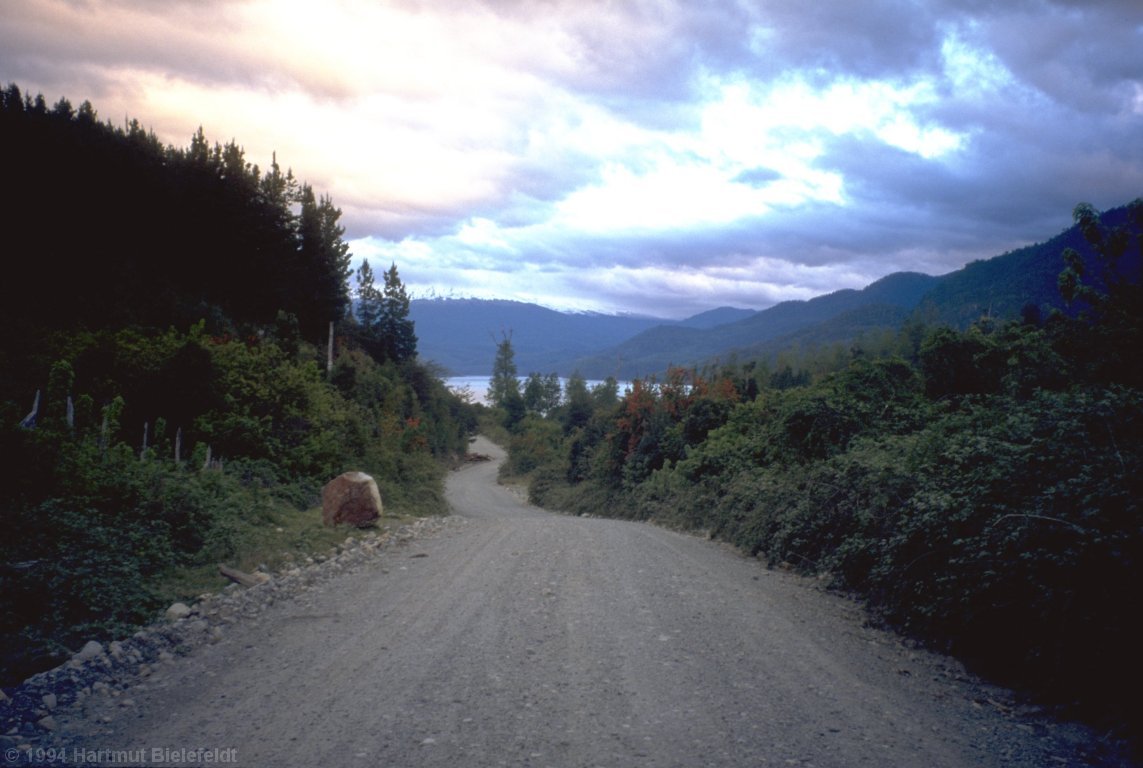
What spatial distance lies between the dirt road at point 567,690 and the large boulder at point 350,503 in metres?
5.15

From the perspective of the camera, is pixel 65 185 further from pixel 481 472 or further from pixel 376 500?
pixel 481 472

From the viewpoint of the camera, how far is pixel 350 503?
45.6ft

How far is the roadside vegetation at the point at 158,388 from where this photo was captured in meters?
8.02

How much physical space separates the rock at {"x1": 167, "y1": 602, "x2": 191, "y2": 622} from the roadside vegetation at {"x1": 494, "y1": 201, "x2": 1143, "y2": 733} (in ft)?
24.3

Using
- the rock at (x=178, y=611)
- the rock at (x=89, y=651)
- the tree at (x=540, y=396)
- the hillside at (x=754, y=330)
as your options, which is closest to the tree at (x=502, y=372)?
the tree at (x=540, y=396)

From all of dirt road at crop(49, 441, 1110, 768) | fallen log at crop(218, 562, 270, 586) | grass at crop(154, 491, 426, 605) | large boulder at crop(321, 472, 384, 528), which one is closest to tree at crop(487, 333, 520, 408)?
large boulder at crop(321, 472, 384, 528)

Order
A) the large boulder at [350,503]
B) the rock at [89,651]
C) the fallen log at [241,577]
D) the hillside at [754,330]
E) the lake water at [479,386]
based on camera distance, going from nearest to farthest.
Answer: the rock at [89,651], the fallen log at [241,577], the large boulder at [350,503], the lake water at [479,386], the hillside at [754,330]

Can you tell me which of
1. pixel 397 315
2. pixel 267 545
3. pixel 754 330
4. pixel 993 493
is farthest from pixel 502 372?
pixel 993 493

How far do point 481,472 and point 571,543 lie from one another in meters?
49.1

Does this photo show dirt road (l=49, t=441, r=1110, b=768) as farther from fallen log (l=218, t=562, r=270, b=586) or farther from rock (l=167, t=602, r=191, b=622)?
fallen log (l=218, t=562, r=270, b=586)

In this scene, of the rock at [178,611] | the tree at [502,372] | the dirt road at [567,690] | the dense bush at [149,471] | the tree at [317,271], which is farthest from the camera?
the tree at [502,372]

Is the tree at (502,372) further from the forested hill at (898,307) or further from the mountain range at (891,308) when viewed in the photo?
the forested hill at (898,307)

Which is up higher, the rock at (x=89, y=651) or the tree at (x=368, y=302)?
the tree at (x=368, y=302)

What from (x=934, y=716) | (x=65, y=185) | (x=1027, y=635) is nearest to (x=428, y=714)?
(x=934, y=716)
